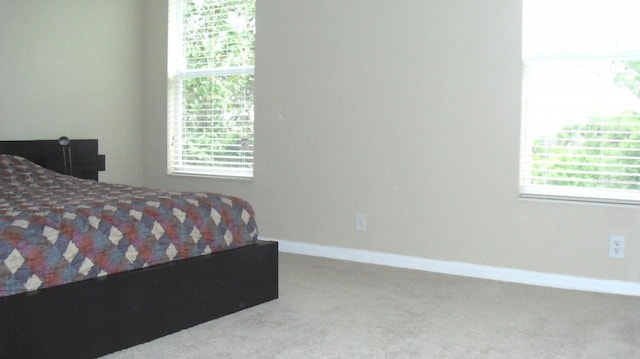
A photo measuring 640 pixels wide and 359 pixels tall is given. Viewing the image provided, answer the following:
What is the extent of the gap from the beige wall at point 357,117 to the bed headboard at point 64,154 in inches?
6.1

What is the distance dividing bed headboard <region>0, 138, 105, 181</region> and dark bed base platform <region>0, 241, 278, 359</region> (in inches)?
83.2

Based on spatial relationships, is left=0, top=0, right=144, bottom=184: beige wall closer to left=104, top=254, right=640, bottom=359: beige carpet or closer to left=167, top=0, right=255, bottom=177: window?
left=167, top=0, right=255, bottom=177: window

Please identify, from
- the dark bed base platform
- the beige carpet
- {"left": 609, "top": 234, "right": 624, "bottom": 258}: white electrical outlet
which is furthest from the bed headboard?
{"left": 609, "top": 234, "right": 624, "bottom": 258}: white electrical outlet

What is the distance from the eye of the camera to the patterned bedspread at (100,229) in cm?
234

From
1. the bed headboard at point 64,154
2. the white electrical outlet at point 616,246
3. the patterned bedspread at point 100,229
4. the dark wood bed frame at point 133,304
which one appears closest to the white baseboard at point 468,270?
the white electrical outlet at point 616,246

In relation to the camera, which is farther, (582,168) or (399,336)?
(582,168)

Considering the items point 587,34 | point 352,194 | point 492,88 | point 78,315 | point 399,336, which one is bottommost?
point 399,336

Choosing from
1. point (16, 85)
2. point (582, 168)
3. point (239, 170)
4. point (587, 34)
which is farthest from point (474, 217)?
point (16, 85)

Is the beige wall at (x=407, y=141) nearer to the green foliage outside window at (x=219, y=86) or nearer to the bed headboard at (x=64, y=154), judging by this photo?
the green foliage outside window at (x=219, y=86)

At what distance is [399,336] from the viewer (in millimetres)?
2850

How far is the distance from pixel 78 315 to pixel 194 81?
124 inches

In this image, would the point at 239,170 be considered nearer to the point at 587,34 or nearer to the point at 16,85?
the point at 16,85

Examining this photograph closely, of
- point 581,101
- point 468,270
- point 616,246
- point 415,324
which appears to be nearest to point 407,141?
point 468,270

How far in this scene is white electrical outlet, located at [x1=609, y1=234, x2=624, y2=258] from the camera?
3.61 m
